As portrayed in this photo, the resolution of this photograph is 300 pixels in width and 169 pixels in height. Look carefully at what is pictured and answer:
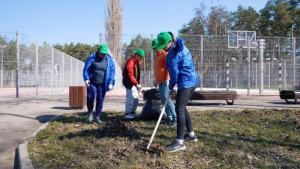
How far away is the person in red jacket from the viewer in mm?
5719

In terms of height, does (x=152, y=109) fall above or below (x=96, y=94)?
below

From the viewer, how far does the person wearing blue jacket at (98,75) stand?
536cm

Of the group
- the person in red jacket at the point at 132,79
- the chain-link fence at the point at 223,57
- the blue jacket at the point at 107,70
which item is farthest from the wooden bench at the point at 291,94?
the blue jacket at the point at 107,70

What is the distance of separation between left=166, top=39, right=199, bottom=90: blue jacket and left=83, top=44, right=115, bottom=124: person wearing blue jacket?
2121 mm

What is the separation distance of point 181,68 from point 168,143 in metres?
1.13

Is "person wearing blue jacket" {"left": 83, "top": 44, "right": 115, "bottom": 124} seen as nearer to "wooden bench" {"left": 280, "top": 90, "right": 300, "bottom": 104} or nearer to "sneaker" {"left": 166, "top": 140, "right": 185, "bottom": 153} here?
"sneaker" {"left": 166, "top": 140, "right": 185, "bottom": 153}

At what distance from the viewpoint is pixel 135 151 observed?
3.48m

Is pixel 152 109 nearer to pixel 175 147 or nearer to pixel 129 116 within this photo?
pixel 129 116

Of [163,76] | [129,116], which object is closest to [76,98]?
[129,116]

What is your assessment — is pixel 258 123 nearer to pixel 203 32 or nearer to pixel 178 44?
pixel 178 44

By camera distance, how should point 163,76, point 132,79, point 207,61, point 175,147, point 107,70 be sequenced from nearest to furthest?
point 175,147
point 163,76
point 107,70
point 132,79
point 207,61

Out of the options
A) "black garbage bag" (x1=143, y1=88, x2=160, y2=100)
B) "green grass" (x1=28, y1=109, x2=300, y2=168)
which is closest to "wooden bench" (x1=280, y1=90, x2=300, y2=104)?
"green grass" (x1=28, y1=109, x2=300, y2=168)

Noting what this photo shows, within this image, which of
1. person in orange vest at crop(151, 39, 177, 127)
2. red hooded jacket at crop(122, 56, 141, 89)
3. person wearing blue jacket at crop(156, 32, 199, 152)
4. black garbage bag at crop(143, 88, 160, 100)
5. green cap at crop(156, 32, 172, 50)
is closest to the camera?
person wearing blue jacket at crop(156, 32, 199, 152)

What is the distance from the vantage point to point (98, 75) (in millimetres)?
5422
